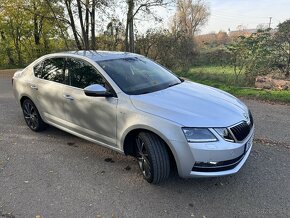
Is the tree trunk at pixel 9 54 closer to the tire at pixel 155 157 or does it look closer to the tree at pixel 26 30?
the tree at pixel 26 30

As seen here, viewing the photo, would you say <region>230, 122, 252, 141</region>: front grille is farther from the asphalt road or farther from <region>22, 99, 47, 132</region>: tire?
<region>22, 99, 47, 132</region>: tire

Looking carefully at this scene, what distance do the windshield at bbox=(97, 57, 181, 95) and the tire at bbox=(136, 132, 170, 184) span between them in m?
0.65

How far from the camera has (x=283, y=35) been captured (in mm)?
10258

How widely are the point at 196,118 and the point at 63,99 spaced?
216cm

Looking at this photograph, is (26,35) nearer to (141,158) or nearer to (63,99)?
(63,99)

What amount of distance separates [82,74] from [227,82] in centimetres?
791

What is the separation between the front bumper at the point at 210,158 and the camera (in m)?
2.93

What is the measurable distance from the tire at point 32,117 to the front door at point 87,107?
101cm

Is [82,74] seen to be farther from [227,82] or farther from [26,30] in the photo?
[26,30]

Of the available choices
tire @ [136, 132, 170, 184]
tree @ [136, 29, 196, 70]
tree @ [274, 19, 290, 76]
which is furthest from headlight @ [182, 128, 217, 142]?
tree @ [136, 29, 196, 70]

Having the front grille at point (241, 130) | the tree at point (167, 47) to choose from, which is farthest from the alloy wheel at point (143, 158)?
the tree at point (167, 47)

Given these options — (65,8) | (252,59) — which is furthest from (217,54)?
(65,8)

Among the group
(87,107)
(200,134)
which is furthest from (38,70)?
(200,134)

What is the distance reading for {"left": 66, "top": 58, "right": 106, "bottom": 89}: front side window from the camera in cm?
384
